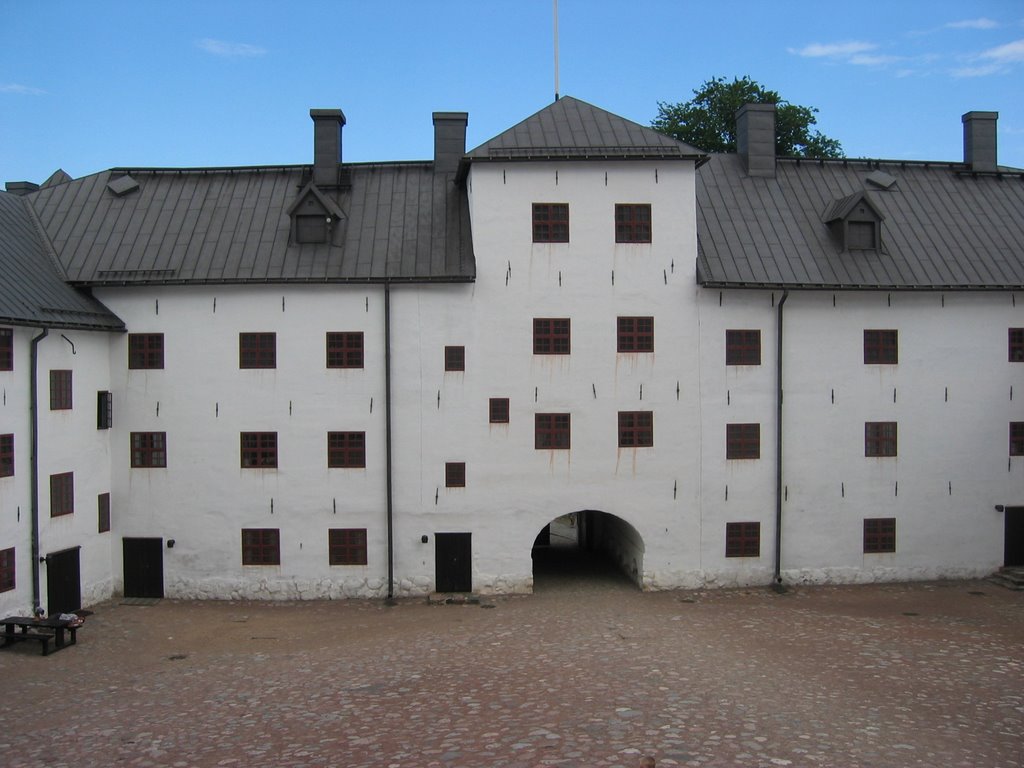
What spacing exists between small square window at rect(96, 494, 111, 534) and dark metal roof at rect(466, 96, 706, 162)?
13.6 meters

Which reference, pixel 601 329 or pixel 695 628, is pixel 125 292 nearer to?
pixel 601 329

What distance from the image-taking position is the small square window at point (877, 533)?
923 inches

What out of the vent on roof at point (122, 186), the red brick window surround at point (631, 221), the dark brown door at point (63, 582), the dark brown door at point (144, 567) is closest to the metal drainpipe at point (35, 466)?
the dark brown door at point (63, 582)

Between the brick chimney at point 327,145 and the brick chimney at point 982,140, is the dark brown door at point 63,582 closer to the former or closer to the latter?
the brick chimney at point 327,145

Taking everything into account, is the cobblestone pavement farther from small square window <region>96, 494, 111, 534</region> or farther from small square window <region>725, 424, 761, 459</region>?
small square window <region>725, 424, 761, 459</region>

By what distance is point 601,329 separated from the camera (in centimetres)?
2298

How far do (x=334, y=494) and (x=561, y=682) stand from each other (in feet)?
31.5

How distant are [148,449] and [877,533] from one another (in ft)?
67.0

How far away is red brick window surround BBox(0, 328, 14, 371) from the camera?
751 inches

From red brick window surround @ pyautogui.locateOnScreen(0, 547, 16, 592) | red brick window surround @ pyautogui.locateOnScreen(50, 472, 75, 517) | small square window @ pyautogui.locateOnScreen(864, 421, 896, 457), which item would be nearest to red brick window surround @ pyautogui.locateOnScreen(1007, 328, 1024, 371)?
small square window @ pyautogui.locateOnScreen(864, 421, 896, 457)

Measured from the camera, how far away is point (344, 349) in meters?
22.9

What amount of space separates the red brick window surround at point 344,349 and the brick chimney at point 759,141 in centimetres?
1383

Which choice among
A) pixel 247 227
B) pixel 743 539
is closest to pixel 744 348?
pixel 743 539

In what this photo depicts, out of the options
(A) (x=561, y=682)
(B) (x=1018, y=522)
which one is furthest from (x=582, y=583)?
(B) (x=1018, y=522)
